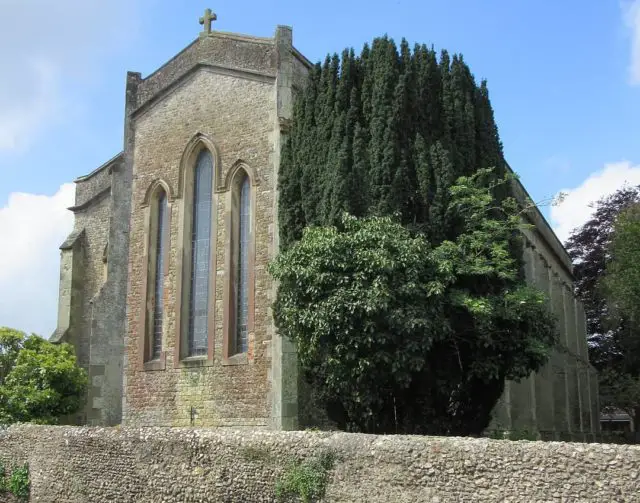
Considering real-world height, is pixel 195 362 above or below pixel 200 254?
below

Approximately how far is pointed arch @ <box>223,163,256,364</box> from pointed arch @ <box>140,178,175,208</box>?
7.14 ft

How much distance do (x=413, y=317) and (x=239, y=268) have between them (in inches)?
256

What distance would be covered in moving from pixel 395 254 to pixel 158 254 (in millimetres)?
8914

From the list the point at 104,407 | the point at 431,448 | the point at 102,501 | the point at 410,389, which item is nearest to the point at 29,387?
the point at 104,407

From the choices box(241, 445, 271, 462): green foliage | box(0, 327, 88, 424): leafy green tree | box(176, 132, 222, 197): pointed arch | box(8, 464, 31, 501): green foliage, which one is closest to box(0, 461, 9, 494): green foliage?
box(8, 464, 31, 501): green foliage

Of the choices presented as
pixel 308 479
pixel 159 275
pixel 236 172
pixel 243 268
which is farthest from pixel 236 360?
pixel 308 479

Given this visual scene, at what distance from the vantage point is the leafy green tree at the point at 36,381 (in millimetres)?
19859

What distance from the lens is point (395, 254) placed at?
1538 centimetres

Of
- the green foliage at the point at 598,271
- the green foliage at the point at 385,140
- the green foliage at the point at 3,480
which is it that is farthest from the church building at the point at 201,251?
the green foliage at the point at 598,271

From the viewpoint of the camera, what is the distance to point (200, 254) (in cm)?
2083

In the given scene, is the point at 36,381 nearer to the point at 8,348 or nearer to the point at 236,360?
the point at 8,348

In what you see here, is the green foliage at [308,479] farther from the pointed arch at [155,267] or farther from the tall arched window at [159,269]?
the tall arched window at [159,269]

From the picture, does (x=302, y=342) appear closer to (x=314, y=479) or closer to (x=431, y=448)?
(x=314, y=479)

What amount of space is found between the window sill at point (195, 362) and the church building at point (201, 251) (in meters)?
0.03
